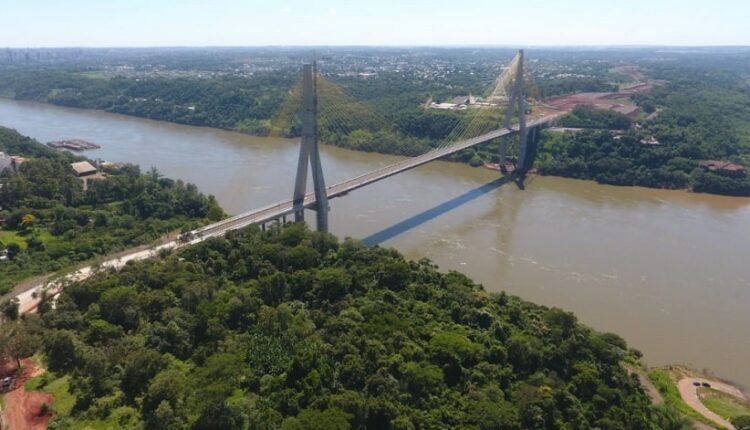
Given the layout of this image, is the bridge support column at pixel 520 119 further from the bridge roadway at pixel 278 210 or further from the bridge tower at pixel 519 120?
the bridge roadway at pixel 278 210

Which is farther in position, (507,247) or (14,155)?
(14,155)

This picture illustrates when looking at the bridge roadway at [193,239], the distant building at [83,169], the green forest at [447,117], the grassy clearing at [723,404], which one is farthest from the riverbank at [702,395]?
the distant building at [83,169]

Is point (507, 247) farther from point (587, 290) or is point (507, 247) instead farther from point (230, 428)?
point (230, 428)

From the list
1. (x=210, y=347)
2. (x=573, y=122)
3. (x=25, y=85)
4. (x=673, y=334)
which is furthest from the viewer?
(x=25, y=85)

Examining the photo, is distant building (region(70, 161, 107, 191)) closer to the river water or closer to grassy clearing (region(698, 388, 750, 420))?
the river water

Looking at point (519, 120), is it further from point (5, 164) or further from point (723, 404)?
point (5, 164)

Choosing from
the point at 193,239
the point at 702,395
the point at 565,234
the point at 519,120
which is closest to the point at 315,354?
the point at 193,239

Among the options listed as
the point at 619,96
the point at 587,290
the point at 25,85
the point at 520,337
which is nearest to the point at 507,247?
the point at 587,290
